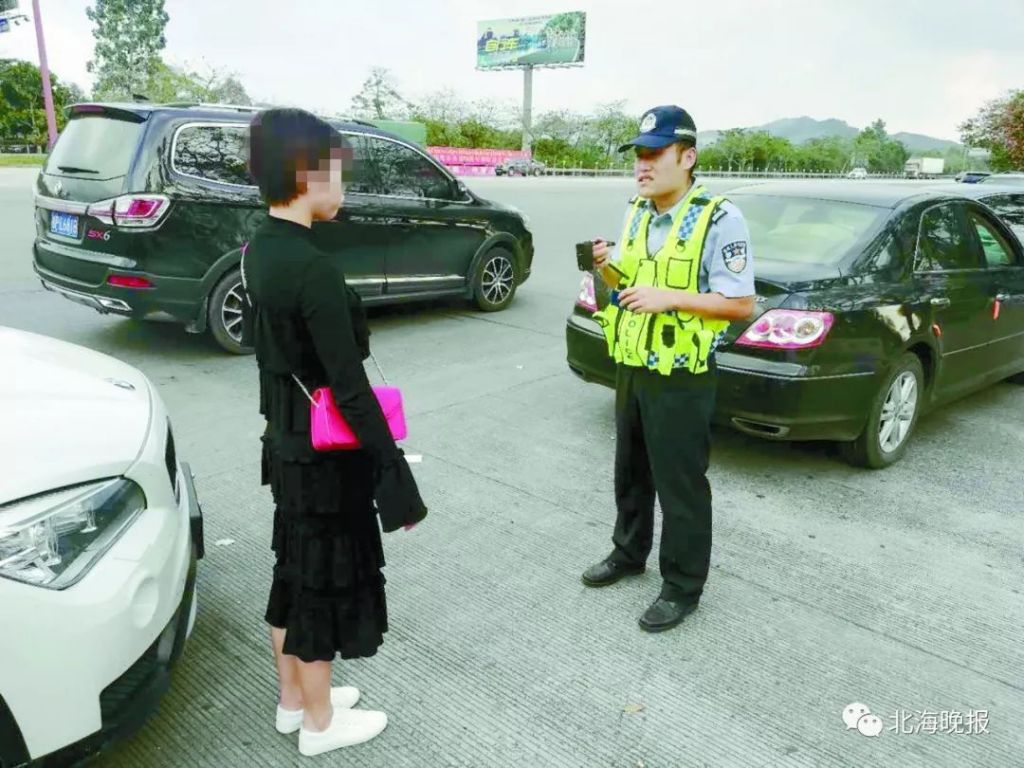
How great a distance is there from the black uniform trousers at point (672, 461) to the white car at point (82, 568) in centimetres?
153

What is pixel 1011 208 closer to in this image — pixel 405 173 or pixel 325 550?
pixel 405 173

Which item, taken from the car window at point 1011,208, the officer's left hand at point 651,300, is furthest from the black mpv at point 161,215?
the car window at point 1011,208

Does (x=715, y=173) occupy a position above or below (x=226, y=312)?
below

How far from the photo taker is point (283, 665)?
2.44 metres

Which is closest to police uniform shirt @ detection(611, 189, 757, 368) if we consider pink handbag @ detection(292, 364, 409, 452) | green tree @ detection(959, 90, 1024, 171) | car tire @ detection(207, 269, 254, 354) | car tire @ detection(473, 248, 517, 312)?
pink handbag @ detection(292, 364, 409, 452)

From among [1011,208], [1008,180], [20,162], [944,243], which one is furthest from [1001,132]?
[20,162]

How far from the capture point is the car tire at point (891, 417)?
4.44 metres

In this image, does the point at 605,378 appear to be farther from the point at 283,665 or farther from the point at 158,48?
the point at 158,48

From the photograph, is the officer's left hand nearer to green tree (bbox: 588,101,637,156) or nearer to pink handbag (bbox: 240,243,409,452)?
pink handbag (bbox: 240,243,409,452)

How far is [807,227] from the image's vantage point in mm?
4844

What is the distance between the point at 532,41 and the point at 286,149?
90.6 metres

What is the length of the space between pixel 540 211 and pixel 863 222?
15738 mm

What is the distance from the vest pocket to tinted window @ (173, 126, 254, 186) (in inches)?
162

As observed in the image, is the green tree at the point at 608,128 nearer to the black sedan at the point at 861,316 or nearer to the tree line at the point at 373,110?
the tree line at the point at 373,110
